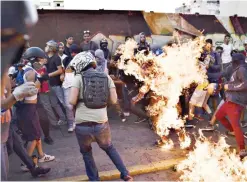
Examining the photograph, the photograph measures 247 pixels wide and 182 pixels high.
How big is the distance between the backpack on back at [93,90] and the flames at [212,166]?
6.15 ft

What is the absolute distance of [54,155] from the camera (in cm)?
564

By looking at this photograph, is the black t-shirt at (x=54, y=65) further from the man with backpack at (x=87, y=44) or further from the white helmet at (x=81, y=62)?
the white helmet at (x=81, y=62)

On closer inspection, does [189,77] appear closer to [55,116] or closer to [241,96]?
[241,96]

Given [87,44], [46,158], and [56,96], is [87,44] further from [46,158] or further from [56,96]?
[46,158]

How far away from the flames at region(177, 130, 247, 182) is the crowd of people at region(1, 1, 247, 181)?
2.21 ft

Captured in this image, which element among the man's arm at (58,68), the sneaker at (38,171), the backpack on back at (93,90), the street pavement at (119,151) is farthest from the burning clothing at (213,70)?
the sneaker at (38,171)

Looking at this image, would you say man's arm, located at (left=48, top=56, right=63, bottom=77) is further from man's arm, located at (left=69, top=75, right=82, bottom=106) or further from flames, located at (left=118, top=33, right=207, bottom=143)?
man's arm, located at (left=69, top=75, right=82, bottom=106)

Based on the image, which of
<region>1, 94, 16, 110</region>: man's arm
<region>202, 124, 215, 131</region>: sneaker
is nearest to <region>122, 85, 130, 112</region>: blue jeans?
<region>202, 124, 215, 131</region>: sneaker

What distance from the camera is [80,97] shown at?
4.35 metres

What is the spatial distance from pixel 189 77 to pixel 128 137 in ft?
7.15

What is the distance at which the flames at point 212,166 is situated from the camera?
459cm

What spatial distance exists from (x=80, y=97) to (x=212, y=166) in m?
2.37

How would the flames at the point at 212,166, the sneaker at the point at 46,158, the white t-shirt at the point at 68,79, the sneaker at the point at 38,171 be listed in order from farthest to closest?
the white t-shirt at the point at 68,79
the sneaker at the point at 46,158
the sneaker at the point at 38,171
the flames at the point at 212,166

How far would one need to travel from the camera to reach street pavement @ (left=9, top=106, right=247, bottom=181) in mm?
4941
